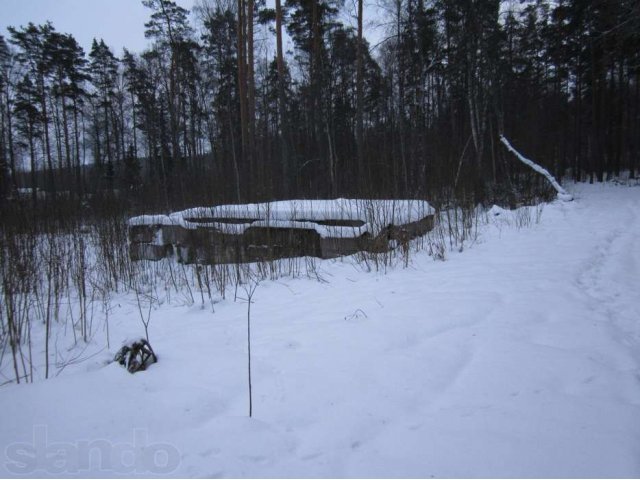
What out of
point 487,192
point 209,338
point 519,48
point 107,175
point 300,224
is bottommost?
point 209,338

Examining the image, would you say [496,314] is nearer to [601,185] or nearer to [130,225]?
[130,225]

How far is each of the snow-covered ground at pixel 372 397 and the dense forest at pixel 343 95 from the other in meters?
5.04

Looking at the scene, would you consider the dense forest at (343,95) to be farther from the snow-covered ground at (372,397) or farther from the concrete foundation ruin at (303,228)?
the snow-covered ground at (372,397)

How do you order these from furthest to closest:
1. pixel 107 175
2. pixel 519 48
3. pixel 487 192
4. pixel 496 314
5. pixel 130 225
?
pixel 107 175
pixel 519 48
pixel 487 192
pixel 130 225
pixel 496 314

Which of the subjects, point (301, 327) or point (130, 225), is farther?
point (130, 225)

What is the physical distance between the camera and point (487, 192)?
10.5 m

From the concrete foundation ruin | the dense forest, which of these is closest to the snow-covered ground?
the concrete foundation ruin

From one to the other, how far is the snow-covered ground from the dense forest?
504 cm

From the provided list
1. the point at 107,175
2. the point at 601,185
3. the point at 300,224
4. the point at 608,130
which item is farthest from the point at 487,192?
the point at 107,175

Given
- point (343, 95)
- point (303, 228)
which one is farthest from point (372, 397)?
point (343, 95)

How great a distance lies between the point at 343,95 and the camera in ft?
61.6

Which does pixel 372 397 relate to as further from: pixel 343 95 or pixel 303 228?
pixel 343 95

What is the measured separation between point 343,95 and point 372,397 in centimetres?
1970

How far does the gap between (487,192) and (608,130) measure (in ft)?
43.0
